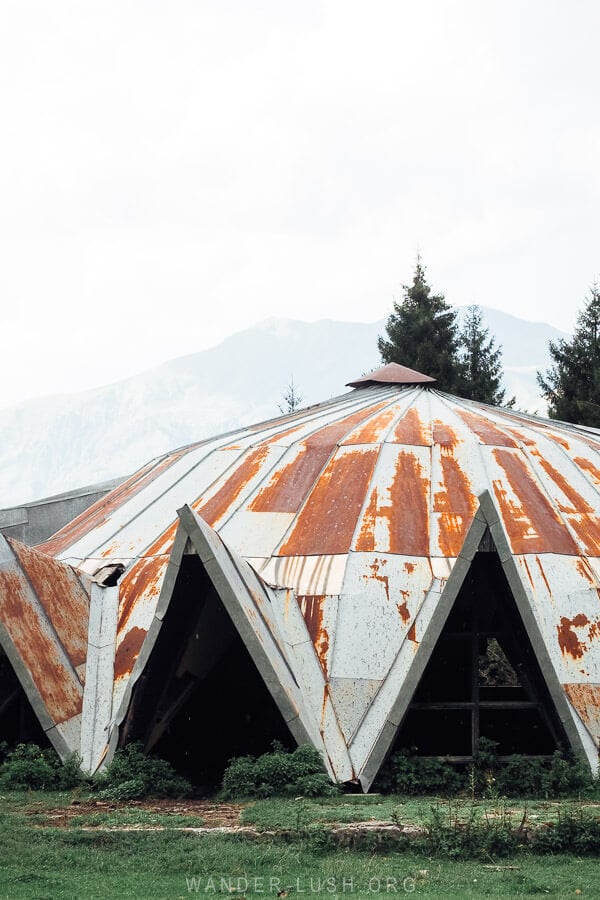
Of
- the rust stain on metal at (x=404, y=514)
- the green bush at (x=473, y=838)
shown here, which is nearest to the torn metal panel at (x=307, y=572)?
the rust stain on metal at (x=404, y=514)

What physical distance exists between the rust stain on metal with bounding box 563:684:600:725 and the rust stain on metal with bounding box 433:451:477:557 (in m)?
3.18

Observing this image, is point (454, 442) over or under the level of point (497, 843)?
over

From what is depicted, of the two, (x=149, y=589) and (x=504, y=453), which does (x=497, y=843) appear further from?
(x=504, y=453)

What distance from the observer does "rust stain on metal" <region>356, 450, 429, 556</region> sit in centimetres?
1927

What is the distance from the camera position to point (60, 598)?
743 inches

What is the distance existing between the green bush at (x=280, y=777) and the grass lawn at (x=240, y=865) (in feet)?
4.01

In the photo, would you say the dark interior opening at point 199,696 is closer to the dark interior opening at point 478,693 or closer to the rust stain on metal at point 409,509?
the dark interior opening at point 478,693

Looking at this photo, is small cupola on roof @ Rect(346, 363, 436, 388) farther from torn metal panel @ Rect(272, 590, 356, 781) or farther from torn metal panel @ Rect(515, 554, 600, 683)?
torn metal panel @ Rect(272, 590, 356, 781)

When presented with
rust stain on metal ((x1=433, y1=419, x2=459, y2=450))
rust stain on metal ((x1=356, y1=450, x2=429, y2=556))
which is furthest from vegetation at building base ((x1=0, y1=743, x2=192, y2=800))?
rust stain on metal ((x1=433, y1=419, x2=459, y2=450))

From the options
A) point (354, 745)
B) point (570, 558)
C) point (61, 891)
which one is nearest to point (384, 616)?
point (354, 745)

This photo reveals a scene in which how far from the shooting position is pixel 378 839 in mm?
12414

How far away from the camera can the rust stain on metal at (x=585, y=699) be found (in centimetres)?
1648

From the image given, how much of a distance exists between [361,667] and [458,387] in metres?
35.6

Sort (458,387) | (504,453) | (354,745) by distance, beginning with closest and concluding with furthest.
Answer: (354,745) → (504,453) → (458,387)
